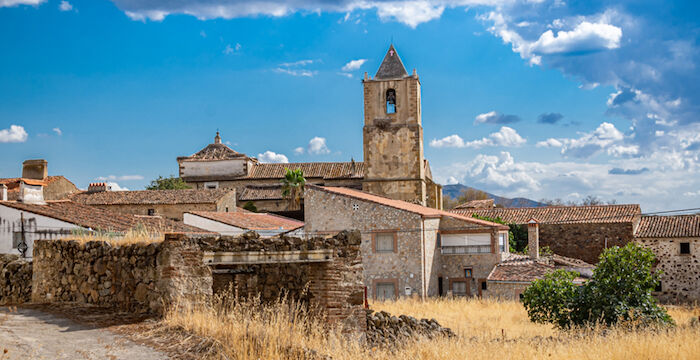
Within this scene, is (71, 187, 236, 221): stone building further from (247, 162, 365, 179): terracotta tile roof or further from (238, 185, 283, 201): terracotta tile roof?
(247, 162, 365, 179): terracotta tile roof

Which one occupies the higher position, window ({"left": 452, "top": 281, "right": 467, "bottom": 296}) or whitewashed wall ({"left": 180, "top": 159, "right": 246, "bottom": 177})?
whitewashed wall ({"left": 180, "top": 159, "right": 246, "bottom": 177})

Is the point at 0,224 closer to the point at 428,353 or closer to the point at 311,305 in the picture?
the point at 311,305

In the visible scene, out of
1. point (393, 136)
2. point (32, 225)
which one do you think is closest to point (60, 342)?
point (32, 225)

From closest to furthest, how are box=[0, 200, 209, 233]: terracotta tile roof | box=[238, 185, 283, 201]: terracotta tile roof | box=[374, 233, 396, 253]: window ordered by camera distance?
box=[0, 200, 209, 233]: terracotta tile roof, box=[374, 233, 396, 253]: window, box=[238, 185, 283, 201]: terracotta tile roof

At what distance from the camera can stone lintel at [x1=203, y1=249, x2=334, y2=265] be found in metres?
11.0

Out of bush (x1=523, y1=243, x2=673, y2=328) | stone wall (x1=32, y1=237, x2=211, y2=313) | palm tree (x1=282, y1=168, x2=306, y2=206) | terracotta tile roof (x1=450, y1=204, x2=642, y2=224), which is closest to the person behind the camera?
stone wall (x1=32, y1=237, x2=211, y2=313)

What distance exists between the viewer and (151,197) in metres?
44.4

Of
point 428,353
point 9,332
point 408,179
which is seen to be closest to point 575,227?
point 408,179

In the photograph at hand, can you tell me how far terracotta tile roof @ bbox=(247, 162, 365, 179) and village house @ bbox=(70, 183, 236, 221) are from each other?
11392mm

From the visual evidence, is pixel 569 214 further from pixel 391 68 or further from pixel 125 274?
pixel 125 274

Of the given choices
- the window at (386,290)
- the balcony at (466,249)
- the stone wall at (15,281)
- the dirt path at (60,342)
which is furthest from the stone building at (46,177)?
the dirt path at (60,342)

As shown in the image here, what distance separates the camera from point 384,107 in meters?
50.2

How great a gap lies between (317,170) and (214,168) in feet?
32.8

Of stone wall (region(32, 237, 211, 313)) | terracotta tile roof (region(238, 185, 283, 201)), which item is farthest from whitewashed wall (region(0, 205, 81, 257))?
terracotta tile roof (region(238, 185, 283, 201))
